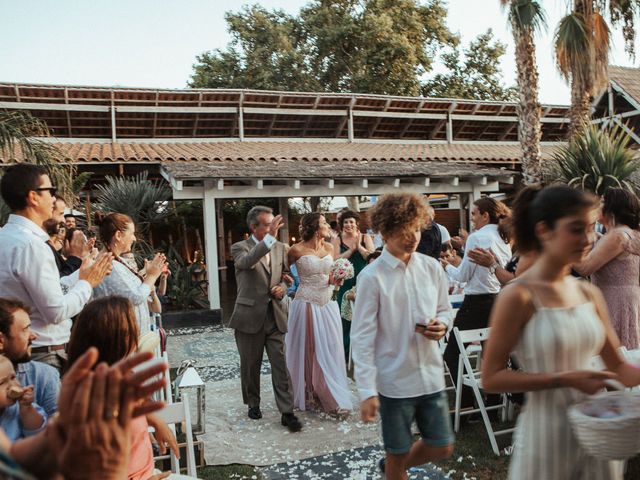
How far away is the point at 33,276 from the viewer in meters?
2.96

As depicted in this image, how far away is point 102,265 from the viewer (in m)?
3.30

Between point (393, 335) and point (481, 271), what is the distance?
7.03ft

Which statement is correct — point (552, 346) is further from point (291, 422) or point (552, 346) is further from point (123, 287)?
point (291, 422)

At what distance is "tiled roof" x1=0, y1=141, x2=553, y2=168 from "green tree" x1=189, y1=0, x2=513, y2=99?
27.0ft

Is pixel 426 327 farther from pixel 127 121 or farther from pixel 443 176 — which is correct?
pixel 127 121

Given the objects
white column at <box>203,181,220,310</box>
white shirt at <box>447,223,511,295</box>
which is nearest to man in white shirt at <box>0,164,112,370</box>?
white shirt at <box>447,223,511,295</box>

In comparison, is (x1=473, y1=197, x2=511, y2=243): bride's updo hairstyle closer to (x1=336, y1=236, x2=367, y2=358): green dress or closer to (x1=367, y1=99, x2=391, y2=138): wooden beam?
(x1=336, y1=236, x2=367, y2=358): green dress

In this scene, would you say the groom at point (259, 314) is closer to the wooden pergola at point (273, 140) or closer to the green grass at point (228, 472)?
the green grass at point (228, 472)

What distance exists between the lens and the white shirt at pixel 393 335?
3.13 meters

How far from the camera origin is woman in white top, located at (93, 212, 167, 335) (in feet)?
14.2

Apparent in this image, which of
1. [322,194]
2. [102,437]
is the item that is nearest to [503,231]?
[102,437]

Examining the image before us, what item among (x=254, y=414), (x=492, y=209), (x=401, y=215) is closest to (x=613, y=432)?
(x=401, y=215)

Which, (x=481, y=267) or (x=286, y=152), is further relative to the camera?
(x=286, y=152)

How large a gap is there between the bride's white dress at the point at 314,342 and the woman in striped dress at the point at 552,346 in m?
3.67
